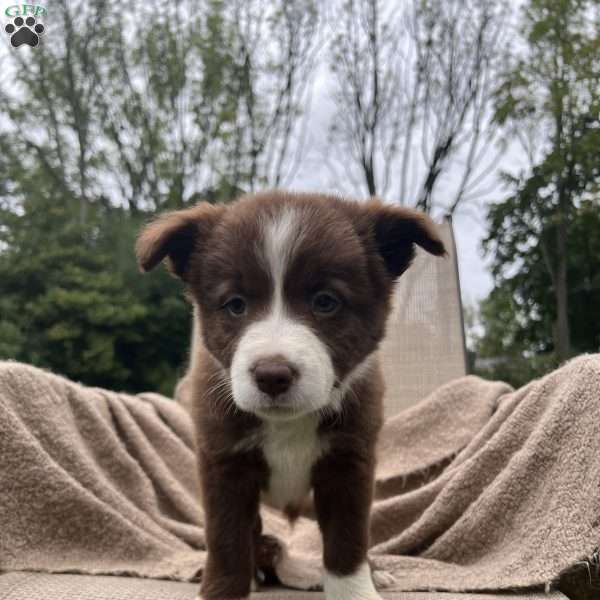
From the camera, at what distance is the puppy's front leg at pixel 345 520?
2023mm

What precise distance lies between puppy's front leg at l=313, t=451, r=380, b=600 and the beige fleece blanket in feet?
1.05

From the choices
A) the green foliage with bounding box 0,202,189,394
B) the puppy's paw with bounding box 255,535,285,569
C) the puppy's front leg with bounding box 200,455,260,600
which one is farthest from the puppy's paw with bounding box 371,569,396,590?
the green foliage with bounding box 0,202,189,394

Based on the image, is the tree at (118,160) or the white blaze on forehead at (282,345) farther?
the tree at (118,160)

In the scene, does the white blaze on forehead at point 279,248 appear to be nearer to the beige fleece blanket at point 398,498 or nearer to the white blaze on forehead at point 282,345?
the white blaze on forehead at point 282,345

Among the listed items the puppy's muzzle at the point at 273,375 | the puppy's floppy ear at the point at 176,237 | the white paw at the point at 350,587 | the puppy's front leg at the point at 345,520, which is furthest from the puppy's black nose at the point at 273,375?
the white paw at the point at 350,587

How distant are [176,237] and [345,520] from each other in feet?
3.44

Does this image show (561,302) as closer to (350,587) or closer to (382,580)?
(382,580)

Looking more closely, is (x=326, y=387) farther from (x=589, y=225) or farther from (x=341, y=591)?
(x=589, y=225)

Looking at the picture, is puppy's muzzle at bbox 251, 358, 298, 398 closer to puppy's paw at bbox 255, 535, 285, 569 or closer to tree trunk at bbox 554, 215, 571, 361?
puppy's paw at bbox 255, 535, 285, 569

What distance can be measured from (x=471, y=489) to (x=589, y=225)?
2.57 metres

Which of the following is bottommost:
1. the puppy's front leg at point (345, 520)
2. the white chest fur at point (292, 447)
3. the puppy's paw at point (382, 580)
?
the puppy's paw at point (382, 580)

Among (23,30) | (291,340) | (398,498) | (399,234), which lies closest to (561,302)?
(398,498)

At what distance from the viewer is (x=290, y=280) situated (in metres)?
1.85

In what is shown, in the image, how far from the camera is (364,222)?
2.17 metres
